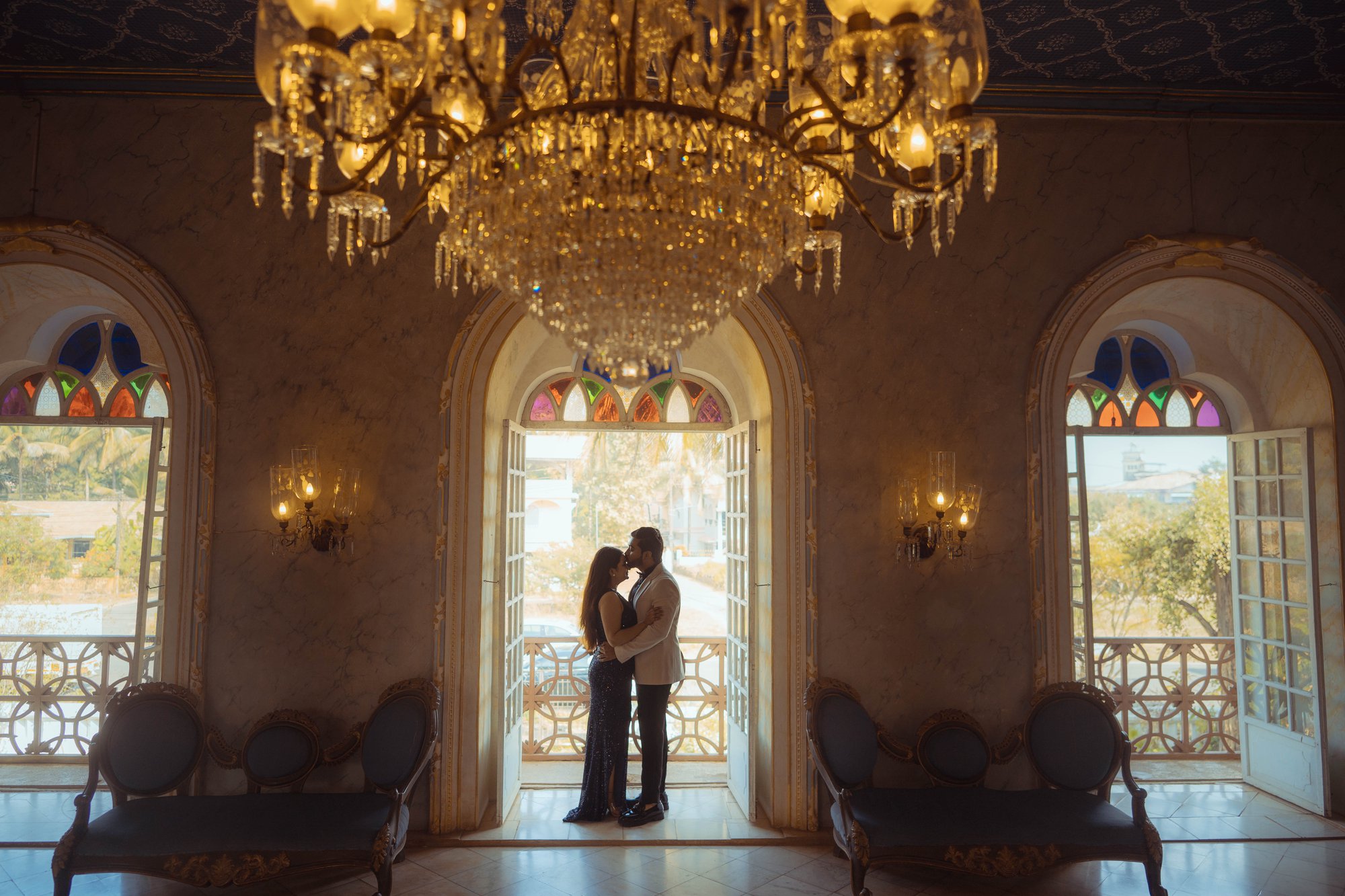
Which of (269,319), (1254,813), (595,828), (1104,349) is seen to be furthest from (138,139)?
(1254,813)

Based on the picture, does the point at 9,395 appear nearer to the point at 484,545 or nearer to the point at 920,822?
the point at 484,545

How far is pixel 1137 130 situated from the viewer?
4.77 m

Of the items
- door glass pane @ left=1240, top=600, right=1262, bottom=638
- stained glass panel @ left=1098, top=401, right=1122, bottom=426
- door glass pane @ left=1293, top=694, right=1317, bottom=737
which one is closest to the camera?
door glass pane @ left=1293, top=694, right=1317, bottom=737

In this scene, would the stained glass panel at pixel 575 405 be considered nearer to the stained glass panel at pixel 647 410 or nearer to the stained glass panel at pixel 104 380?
the stained glass panel at pixel 647 410

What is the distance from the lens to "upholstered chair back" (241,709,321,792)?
13.4 feet

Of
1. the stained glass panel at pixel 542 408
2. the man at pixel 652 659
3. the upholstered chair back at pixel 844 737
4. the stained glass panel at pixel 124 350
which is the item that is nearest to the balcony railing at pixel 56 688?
the stained glass panel at pixel 124 350

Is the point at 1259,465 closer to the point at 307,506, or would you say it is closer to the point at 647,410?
the point at 647,410

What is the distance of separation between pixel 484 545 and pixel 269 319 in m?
1.72

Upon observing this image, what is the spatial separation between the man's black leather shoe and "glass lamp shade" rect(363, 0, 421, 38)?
161 inches

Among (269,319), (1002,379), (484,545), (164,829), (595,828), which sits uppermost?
(269,319)

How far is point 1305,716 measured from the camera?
15.9 ft

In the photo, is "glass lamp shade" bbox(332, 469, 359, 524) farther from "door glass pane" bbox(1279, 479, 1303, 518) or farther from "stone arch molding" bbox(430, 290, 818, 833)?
"door glass pane" bbox(1279, 479, 1303, 518)

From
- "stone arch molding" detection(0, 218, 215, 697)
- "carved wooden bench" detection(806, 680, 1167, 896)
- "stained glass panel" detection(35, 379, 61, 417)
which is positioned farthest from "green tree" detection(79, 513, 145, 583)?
"carved wooden bench" detection(806, 680, 1167, 896)

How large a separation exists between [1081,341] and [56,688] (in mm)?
7252
